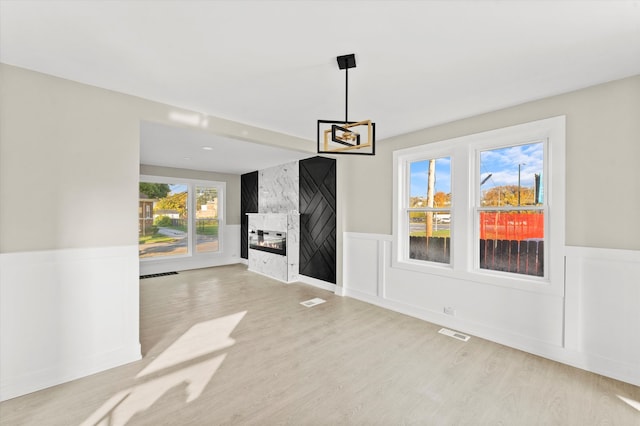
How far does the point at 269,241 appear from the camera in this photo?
6.32 m

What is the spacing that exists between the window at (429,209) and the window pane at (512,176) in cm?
45

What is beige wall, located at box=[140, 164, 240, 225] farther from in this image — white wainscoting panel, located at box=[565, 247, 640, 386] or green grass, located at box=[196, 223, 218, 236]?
white wainscoting panel, located at box=[565, 247, 640, 386]

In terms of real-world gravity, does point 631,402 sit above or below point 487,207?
below

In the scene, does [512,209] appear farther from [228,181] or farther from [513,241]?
[228,181]

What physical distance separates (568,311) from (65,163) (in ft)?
15.7

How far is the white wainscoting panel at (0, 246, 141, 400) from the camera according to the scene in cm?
210

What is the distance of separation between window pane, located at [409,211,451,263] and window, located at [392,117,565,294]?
13mm

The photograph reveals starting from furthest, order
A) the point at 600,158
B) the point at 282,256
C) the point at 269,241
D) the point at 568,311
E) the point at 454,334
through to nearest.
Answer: the point at 269,241
the point at 282,256
the point at 454,334
the point at 568,311
the point at 600,158

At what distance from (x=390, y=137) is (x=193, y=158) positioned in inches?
157

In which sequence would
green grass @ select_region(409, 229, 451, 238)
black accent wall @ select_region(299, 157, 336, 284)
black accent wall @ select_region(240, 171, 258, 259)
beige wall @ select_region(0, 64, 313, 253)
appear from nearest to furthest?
beige wall @ select_region(0, 64, 313, 253), green grass @ select_region(409, 229, 451, 238), black accent wall @ select_region(299, 157, 336, 284), black accent wall @ select_region(240, 171, 258, 259)

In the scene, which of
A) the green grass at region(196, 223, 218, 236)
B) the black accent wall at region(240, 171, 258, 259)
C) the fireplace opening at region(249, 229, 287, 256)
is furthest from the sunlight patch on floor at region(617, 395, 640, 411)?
the green grass at region(196, 223, 218, 236)

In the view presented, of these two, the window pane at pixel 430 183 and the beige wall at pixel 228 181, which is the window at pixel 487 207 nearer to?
the window pane at pixel 430 183

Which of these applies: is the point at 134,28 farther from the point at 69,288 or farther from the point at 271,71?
the point at 69,288

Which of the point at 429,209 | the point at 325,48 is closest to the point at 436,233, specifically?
the point at 429,209
